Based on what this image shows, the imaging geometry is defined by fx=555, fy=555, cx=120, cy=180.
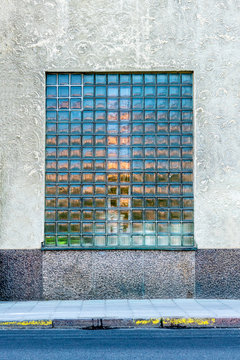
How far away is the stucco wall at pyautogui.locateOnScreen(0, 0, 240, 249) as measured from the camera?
10.6 m

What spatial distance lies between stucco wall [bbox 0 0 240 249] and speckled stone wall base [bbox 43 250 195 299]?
543mm

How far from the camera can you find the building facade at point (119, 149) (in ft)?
34.5

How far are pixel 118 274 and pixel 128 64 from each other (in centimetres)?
401

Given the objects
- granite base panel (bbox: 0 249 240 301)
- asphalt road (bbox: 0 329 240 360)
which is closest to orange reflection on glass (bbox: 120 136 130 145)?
granite base panel (bbox: 0 249 240 301)

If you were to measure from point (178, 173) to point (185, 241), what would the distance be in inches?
52.0

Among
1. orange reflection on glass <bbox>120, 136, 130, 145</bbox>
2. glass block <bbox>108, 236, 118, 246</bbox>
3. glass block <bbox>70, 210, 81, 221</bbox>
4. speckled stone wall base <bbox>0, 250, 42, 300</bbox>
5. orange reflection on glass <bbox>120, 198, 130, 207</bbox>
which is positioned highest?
orange reflection on glass <bbox>120, 136, 130, 145</bbox>

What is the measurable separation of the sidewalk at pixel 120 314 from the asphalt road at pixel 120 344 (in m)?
0.18

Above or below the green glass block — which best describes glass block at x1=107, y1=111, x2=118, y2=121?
above

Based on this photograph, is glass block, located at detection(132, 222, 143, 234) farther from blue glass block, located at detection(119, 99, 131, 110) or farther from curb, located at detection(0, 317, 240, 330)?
curb, located at detection(0, 317, 240, 330)

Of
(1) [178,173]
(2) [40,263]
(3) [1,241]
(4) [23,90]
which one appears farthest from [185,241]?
(4) [23,90]

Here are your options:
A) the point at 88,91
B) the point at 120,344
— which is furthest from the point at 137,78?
the point at 120,344

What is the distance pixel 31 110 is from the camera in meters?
10.6

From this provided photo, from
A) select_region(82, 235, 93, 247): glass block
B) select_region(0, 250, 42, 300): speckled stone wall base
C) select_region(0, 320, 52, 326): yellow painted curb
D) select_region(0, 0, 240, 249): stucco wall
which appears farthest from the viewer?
select_region(82, 235, 93, 247): glass block

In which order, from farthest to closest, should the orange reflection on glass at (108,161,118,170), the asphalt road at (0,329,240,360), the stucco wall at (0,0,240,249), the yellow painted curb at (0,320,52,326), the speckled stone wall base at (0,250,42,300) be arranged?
the orange reflection on glass at (108,161,118,170) < the stucco wall at (0,0,240,249) < the speckled stone wall base at (0,250,42,300) < the yellow painted curb at (0,320,52,326) < the asphalt road at (0,329,240,360)
